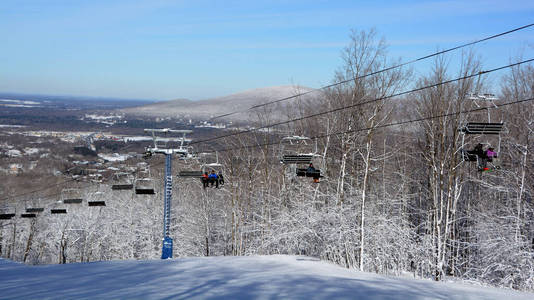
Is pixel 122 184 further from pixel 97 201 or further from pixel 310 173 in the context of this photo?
pixel 310 173

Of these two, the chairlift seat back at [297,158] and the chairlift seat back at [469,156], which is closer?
the chairlift seat back at [469,156]

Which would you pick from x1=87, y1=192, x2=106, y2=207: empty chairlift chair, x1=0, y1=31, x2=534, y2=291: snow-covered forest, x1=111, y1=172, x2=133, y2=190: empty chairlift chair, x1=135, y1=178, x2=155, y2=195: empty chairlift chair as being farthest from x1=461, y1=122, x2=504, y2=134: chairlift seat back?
x1=87, y1=192, x2=106, y2=207: empty chairlift chair

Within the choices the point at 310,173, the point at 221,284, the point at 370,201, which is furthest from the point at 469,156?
the point at 370,201

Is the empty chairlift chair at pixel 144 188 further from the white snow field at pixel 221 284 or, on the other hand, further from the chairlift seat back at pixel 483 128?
the chairlift seat back at pixel 483 128

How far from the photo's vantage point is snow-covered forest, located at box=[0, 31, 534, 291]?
21812 millimetres

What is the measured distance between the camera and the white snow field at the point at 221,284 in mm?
9719

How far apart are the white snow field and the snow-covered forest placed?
4252 mm

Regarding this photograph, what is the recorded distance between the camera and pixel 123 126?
322 ft

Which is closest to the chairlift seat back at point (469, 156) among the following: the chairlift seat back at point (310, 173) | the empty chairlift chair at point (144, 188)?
the chairlift seat back at point (310, 173)

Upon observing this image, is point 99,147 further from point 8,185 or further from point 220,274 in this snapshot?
point 220,274

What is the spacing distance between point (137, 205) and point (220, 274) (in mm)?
30693

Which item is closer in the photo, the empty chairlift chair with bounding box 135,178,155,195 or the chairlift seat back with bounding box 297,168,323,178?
the chairlift seat back with bounding box 297,168,323,178

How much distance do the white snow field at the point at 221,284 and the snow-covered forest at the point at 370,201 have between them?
4252mm

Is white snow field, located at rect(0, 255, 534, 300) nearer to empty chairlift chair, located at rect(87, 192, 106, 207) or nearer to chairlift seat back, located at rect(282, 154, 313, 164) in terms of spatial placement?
chairlift seat back, located at rect(282, 154, 313, 164)
